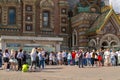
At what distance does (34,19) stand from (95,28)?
25.0 ft

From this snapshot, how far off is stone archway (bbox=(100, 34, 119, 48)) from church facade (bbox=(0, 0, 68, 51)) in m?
4.69

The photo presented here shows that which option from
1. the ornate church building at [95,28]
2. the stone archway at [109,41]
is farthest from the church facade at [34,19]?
the stone archway at [109,41]

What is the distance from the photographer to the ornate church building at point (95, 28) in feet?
134

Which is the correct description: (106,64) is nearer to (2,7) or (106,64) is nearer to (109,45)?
(109,45)

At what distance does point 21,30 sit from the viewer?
4297cm

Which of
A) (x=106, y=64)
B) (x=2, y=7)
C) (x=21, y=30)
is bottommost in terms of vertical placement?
(x=106, y=64)

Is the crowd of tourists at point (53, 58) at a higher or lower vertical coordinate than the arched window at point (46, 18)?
lower

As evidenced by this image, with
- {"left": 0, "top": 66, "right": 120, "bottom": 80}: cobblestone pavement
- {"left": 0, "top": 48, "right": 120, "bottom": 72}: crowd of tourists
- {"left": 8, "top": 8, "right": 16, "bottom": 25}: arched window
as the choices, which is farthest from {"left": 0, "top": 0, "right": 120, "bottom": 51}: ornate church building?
{"left": 0, "top": 66, "right": 120, "bottom": 80}: cobblestone pavement

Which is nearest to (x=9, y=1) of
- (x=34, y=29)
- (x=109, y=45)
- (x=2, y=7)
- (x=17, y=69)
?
(x=2, y=7)

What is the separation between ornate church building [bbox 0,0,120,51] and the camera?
41.5m

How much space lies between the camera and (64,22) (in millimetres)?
44812

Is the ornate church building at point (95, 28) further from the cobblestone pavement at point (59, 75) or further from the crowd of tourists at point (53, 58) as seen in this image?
the cobblestone pavement at point (59, 75)

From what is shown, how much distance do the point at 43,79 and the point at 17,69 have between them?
26.2ft

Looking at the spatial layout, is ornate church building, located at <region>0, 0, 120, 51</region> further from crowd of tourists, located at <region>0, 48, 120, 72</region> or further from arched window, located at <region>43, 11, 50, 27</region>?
crowd of tourists, located at <region>0, 48, 120, 72</region>
